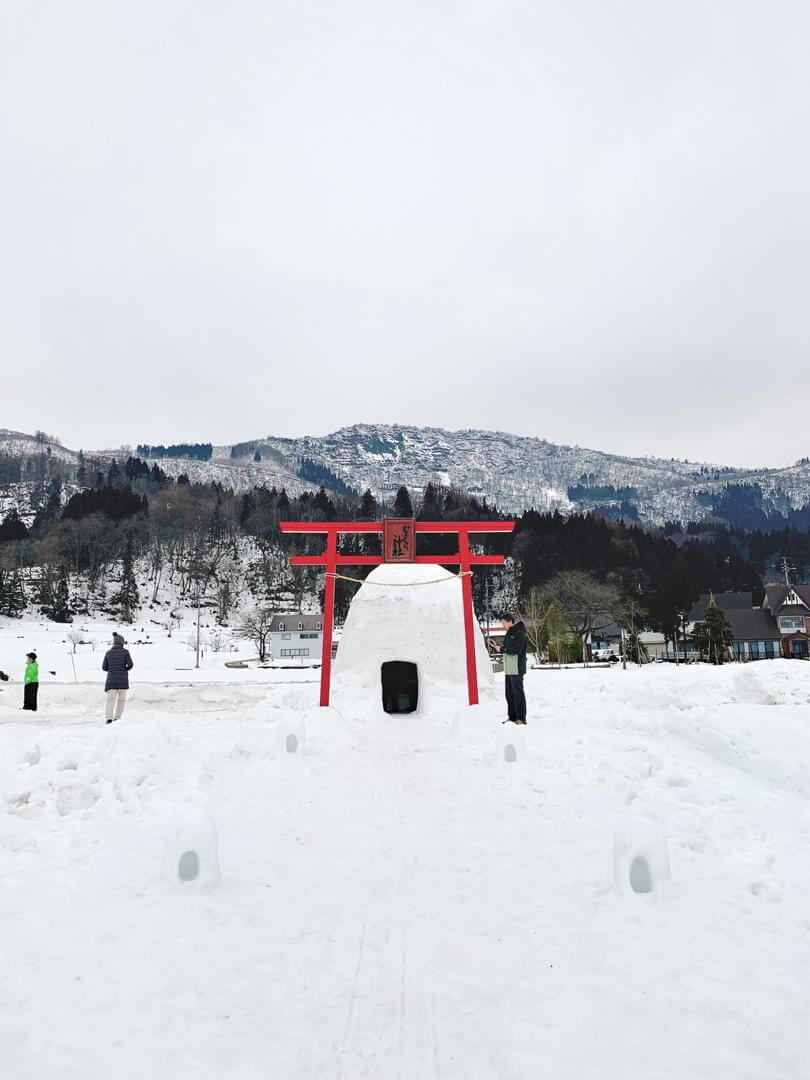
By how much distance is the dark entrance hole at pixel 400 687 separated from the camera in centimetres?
1487

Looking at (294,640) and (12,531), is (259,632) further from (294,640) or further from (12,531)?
(12,531)

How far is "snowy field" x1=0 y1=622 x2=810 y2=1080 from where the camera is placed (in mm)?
2432

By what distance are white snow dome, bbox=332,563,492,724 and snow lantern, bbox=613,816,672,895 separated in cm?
929

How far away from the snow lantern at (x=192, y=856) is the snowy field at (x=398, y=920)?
6 centimetres

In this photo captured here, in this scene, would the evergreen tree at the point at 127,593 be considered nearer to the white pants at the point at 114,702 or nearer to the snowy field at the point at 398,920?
the white pants at the point at 114,702

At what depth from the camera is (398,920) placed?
3525 millimetres

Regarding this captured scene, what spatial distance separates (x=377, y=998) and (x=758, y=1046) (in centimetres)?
158

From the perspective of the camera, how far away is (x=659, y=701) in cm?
1202

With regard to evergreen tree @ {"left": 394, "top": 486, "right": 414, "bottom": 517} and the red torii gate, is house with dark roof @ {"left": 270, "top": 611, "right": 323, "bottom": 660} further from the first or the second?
the red torii gate

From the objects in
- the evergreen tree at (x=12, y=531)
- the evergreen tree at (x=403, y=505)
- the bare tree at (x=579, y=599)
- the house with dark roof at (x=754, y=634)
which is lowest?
the house with dark roof at (x=754, y=634)

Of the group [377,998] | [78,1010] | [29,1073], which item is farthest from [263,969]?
[29,1073]

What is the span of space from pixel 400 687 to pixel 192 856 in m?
11.5

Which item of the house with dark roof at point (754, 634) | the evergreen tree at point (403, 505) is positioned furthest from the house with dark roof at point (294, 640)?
the house with dark roof at point (754, 634)

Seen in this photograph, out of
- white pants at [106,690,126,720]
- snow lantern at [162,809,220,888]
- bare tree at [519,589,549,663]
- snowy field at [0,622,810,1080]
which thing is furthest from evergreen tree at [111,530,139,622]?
snow lantern at [162,809,220,888]
